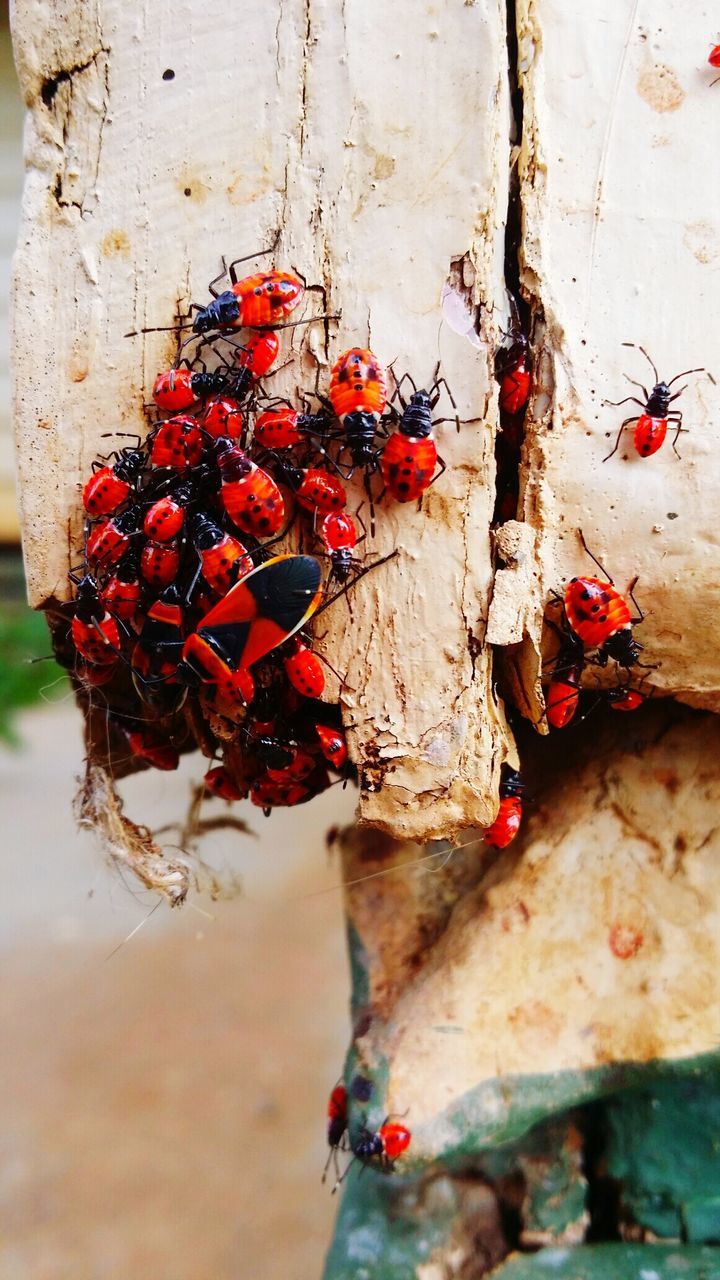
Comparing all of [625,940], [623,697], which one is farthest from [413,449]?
[625,940]

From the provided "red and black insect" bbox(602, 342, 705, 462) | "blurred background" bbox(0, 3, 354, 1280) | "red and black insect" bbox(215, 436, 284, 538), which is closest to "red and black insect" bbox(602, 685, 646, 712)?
"red and black insect" bbox(602, 342, 705, 462)

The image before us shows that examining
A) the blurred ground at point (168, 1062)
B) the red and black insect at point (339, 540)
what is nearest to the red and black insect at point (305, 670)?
the red and black insect at point (339, 540)

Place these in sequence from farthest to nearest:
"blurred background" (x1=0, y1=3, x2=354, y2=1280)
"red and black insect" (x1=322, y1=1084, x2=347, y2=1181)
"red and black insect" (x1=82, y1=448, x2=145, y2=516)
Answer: "blurred background" (x1=0, y1=3, x2=354, y2=1280) → "red and black insect" (x1=322, y1=1084, x2=347, y2=1181) → "red and black insect" (x1=82, y1=448, x2=145, y2=516)

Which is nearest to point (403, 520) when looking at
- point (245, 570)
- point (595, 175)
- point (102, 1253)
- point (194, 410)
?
point (245, 570)

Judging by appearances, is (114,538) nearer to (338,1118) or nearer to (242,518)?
(242,518)

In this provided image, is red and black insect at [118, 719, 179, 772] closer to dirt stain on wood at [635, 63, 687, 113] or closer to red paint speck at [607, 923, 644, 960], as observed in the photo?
red paint speck at [607, 923, 644, 960]

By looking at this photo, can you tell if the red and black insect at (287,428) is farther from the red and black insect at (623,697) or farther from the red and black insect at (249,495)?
the red and black insect at (623,697)
